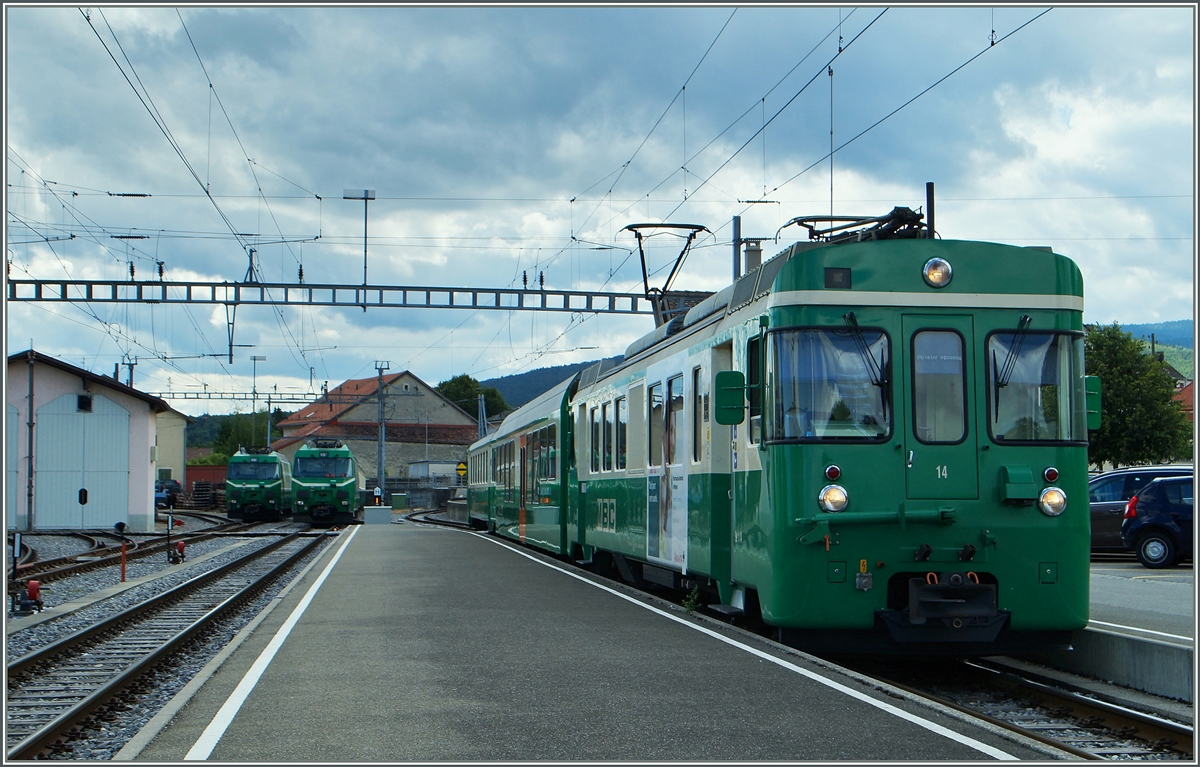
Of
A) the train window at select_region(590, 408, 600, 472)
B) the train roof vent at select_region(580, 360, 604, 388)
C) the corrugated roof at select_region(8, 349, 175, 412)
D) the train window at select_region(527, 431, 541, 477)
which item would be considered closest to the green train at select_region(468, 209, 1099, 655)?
the train window at select_region(590, 408, 600, 472)

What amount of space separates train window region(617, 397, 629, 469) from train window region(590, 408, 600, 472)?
154cm

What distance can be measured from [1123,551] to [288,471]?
39880 mm

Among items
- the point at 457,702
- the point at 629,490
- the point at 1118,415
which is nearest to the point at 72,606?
the point at 629,490

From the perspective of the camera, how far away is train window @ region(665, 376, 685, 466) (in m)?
12.7

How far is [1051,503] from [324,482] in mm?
40983

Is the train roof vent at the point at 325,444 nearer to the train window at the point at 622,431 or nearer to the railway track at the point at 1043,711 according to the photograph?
the train window at the point at 622,431

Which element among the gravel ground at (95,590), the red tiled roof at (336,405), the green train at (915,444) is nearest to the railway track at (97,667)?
the gravel ground at (95,590)

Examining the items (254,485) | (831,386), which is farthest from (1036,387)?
(254,485)

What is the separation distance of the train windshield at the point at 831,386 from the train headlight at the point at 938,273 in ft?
2.03

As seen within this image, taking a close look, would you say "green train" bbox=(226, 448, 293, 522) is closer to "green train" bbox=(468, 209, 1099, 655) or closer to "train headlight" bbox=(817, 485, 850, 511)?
"green train" bbox=(468, 209, 1099, 655)

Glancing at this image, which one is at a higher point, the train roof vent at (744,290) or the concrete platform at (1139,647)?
the train roof vent at (744,290)

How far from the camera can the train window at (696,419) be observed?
1189 cm

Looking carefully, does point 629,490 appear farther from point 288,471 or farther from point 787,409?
point 288,471

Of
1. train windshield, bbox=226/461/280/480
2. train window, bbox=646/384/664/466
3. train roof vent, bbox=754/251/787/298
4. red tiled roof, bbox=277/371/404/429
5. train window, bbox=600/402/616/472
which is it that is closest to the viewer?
train roof vent, bbox=754/251/787/298
